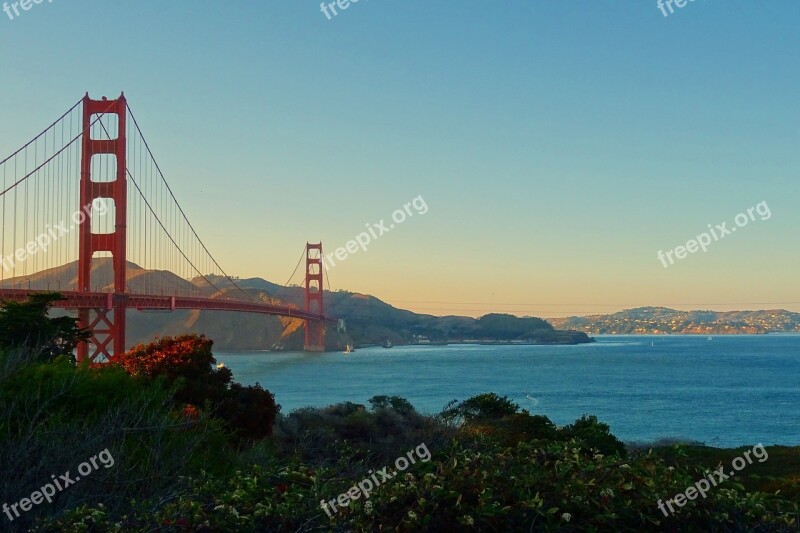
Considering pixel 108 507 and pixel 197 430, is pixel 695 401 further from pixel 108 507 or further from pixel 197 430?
pixel 108 507

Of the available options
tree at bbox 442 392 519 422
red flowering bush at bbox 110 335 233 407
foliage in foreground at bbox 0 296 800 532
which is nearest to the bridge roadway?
red flowering bush at bbox 110 335 233 407

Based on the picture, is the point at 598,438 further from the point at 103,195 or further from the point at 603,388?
the point at 603,388

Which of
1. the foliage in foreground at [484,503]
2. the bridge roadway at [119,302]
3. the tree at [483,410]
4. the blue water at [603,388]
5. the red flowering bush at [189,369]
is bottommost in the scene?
the blue water at [603,388]

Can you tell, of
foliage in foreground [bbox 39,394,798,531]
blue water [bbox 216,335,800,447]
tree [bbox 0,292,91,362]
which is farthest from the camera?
blue water [bbox 216,335,800,447]

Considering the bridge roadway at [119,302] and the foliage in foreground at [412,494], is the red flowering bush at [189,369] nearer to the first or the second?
the bridge roadway at [119,302]

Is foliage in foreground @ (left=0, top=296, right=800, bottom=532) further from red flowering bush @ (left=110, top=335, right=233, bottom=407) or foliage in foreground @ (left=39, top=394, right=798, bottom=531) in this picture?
red flowering bush @ (left=110, top=335, right=233, bottom=407)

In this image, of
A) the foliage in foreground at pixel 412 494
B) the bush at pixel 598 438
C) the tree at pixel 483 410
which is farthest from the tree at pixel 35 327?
the foliage in foreground at pixel 412 494

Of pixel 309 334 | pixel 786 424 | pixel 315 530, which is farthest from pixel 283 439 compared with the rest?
pixel 309 334

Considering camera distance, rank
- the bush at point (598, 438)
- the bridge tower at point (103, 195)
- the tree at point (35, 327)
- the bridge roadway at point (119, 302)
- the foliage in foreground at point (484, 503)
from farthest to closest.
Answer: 1. the bridge tower at point (103, 195)
2. the bridge roadway at point (119, 302)
3. the tree at point (35, 327)
4. the bush at point (598, 438)
5. the foliage in foreground at point (484, 503)
